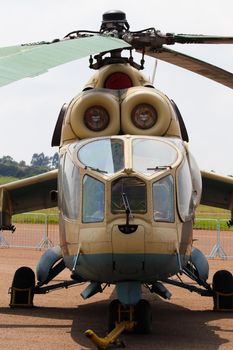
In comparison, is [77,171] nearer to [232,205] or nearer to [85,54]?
[85,54]

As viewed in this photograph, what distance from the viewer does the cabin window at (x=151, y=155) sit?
383 inches

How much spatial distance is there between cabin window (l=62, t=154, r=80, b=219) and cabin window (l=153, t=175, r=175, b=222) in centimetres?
103

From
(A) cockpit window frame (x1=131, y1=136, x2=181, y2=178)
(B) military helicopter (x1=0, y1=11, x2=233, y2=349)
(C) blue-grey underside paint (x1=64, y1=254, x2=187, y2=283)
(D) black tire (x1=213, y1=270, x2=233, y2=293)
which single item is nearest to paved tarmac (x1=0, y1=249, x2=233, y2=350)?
(D) black tire (x1=213, y1=270, x2=233, y2=293)

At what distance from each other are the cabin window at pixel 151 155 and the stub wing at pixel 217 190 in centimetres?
293

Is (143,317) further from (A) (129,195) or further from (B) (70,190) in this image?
(B) (70,190)

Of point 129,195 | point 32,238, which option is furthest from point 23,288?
point 32,238

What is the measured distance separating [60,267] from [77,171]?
3629 mm

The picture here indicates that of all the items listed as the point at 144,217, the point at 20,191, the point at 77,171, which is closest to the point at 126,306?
the point at 144,217

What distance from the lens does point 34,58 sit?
6.13m

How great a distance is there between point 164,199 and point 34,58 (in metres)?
3.90

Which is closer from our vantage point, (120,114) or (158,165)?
(158,165)

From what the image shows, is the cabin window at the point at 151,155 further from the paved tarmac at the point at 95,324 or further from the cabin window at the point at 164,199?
the paved tarmac at the point at 95,324

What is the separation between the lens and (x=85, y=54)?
25.5 feet

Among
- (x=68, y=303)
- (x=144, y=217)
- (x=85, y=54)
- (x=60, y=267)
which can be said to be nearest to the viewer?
(x=85, y=54)
